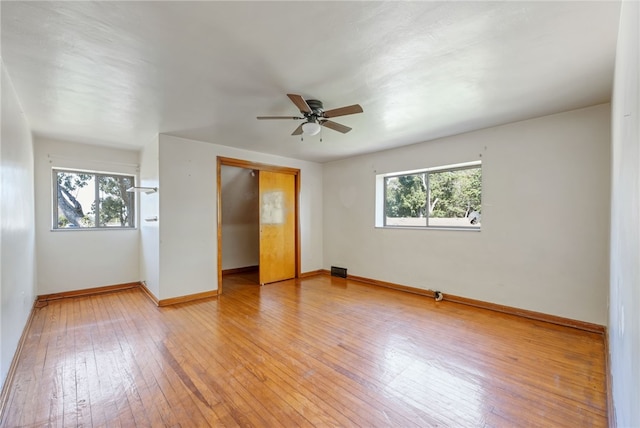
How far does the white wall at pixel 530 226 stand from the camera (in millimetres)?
2965

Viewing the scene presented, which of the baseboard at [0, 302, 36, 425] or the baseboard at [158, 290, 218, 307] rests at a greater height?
the baseboard at [0, 302, 36, 425]

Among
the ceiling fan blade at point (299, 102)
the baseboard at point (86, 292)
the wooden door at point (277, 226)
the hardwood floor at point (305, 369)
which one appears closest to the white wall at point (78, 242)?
the baseboard at point (86, 292)

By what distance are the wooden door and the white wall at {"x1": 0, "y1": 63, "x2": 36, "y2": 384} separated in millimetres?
3100

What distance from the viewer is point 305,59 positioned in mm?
2033

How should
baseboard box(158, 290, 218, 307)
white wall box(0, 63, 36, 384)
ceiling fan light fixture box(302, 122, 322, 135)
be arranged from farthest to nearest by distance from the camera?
1. baseboard box(158, 290, 218, 307)
2. ceiling fan light fixture box(302, 122, 322, 135)
3. white wall box(0, 63, 36, 384)

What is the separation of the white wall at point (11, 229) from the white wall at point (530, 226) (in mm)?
4649

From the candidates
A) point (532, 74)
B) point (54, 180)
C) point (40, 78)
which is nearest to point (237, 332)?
point (40, 78)

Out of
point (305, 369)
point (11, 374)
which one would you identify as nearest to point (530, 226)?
point (305, 369)

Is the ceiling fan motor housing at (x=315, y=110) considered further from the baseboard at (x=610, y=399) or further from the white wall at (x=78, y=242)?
the white wall at (x=78, y=242)

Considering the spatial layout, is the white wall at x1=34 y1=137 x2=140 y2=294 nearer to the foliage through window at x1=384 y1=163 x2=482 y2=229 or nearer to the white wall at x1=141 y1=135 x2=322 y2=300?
the white wall at x1=141 y1=135 x2=322 y2=300

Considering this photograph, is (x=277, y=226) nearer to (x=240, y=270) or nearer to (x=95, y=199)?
(x=240, y=270)

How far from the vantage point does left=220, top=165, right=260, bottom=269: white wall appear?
600 cm

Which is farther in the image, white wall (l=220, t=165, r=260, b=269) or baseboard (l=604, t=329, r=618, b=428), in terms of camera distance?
white wall (l=220, t=165, r=260, b=269)

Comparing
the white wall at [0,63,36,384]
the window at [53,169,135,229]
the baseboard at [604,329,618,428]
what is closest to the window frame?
the window at [53,169,135,229]
